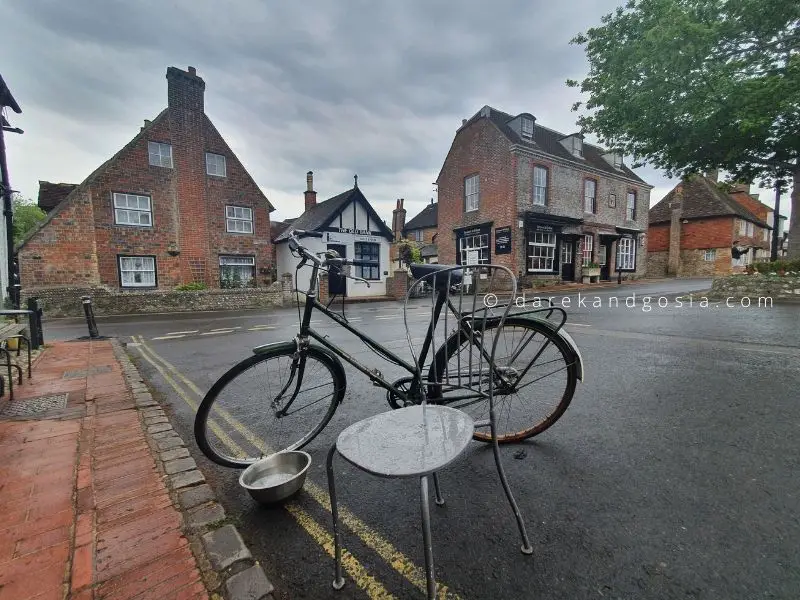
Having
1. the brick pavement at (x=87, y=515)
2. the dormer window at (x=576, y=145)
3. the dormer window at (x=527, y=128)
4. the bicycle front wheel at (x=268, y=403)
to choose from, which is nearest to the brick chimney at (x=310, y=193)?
the dormer window at (x=527, y=128)

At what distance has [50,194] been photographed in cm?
1791

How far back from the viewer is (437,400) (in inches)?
94.1

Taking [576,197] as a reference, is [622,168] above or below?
above

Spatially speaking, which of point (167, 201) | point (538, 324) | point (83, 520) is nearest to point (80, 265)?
point (167, 201)

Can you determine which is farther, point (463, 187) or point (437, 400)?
point (463, 187)

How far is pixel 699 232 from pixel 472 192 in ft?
69.9

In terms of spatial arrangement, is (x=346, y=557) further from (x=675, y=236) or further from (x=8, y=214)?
(x=675, y=236)

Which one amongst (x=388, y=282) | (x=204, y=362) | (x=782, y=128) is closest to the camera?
(x=204, y=362)

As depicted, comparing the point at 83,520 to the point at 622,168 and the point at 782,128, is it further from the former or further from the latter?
the point at 622,168

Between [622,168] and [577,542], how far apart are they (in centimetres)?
2990

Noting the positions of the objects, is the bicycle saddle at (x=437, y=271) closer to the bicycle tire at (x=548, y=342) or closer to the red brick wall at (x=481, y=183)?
the bicycle tire at (x=548, y=342)

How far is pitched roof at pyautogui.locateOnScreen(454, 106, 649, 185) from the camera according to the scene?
19.7 meters

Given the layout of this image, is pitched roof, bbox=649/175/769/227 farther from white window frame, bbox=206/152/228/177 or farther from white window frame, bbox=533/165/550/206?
white window frame, bbox=206/152/228/177

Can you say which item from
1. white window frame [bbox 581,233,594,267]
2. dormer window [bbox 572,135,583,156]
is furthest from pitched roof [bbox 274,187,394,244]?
dormer window [bbox 572,135,583,156]
